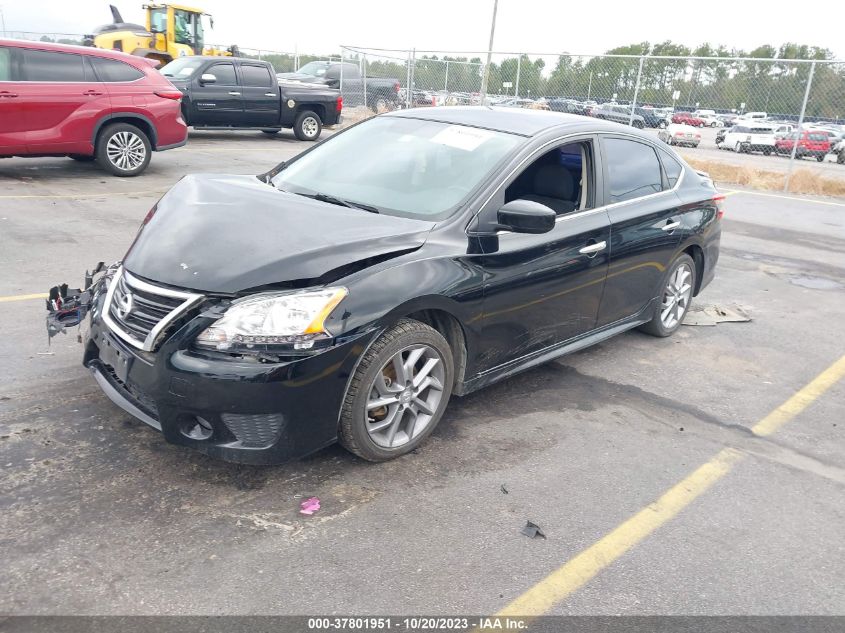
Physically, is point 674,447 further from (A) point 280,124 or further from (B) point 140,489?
(A) point 280,124

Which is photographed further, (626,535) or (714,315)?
(714,315)

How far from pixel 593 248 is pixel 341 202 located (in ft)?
5.16

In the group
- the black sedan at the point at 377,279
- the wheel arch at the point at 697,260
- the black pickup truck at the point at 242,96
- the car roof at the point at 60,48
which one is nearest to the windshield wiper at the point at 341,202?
the black sedan at the point at 377,279

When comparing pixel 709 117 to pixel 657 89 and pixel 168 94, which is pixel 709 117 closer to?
pixel 657 89

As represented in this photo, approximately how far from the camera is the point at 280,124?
690 inches

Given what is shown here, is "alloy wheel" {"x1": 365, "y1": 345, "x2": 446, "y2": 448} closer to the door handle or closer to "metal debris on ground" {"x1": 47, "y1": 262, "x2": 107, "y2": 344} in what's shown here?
the door handle

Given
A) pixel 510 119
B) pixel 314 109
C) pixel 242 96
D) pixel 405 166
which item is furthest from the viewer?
pixel 314 109

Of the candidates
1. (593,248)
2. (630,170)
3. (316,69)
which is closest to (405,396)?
(593,248)

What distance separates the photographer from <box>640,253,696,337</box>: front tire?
5.55 meters

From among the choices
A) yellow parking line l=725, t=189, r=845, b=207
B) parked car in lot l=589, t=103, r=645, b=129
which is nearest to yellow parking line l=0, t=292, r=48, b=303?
yellow parking line l=725, t=189, r=845, b=207

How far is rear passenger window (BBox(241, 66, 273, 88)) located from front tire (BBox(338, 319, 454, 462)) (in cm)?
1440

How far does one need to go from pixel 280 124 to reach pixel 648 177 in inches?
541

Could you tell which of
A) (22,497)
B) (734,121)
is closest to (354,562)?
(22,497)

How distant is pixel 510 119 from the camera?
15.2 ft
